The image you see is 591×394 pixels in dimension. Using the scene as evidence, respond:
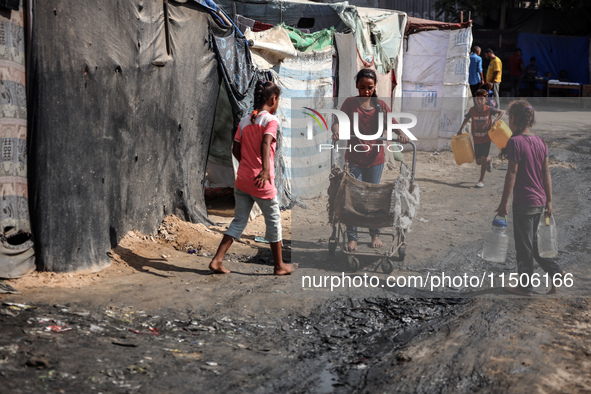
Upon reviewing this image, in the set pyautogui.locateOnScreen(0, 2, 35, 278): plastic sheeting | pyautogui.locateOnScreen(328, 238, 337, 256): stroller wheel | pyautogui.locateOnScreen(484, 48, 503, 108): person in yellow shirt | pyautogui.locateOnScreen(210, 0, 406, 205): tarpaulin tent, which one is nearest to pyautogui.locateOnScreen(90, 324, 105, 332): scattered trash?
pyautogui.locateOnScreen(0, 2, 35, 278): plastic sheeting

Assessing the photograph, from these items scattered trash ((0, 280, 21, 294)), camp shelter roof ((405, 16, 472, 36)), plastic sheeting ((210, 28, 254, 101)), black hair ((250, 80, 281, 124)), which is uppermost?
camp shelter roof ((405, 16, 472, 36))

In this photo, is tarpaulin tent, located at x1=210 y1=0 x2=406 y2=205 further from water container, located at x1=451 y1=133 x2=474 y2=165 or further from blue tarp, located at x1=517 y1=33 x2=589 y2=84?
blue tarp, located at x1=517 y1=33 x2=589 y2=84

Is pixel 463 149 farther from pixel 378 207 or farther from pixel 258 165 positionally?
pixel 258 165

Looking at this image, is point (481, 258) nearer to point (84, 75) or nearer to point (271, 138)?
point (271, 138)

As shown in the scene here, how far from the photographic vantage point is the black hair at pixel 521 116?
525 cm

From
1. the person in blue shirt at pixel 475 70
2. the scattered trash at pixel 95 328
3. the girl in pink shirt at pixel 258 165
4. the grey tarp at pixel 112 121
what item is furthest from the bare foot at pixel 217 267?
the person in blue shirt at pixel 475 70

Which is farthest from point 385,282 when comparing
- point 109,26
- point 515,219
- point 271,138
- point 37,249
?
point 109,26

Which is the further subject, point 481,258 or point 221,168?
point 221,168

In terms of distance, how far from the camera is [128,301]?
4770 mm

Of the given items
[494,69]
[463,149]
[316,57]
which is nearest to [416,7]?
[494,69]

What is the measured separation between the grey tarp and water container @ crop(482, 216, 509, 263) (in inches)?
134

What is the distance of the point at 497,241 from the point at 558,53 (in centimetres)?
2295

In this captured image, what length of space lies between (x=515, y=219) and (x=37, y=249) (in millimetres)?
4077

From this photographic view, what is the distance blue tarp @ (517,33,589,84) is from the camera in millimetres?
25219
